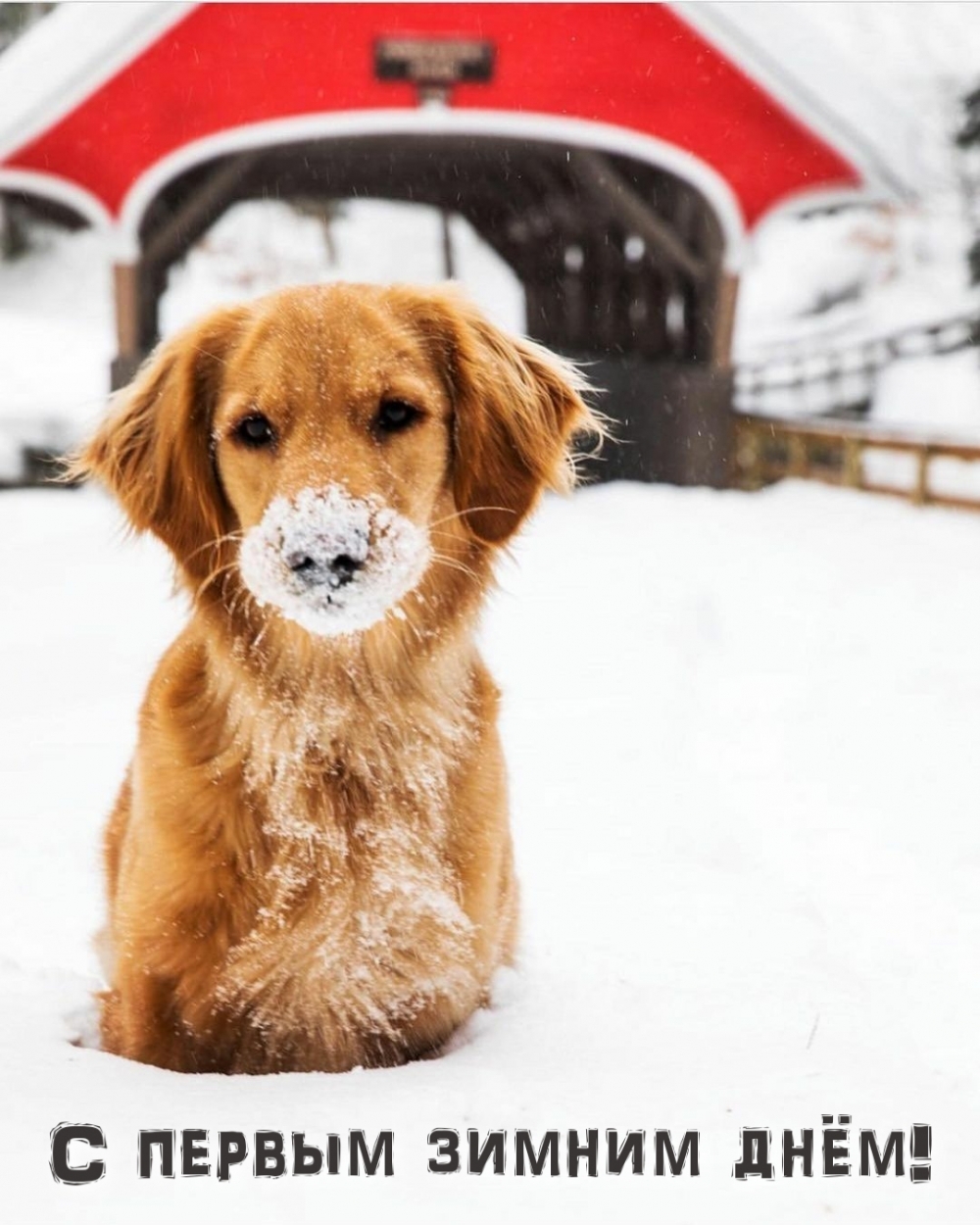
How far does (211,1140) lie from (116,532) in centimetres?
137

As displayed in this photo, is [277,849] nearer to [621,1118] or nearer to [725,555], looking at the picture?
[621,1118]

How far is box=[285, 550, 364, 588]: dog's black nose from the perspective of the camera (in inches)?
82.1

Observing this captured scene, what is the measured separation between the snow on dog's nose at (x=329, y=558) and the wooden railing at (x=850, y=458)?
8730 mm

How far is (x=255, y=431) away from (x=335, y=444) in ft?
0.66

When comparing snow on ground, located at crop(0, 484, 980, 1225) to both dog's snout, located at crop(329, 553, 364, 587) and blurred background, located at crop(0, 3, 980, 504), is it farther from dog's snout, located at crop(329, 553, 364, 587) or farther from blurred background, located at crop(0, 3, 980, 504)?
blurred background, located at crop(0, 3, 980, 504)

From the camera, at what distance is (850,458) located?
11.3 meters

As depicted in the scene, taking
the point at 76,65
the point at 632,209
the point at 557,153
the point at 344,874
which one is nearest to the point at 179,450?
the point at 344,874

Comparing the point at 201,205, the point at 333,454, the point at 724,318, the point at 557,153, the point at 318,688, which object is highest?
the point at 557,153

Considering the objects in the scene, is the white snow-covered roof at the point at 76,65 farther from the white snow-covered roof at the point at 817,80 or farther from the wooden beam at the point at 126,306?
the white snow-covered roof at the point at 817,80

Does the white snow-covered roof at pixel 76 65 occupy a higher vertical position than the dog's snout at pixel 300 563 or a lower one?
higher

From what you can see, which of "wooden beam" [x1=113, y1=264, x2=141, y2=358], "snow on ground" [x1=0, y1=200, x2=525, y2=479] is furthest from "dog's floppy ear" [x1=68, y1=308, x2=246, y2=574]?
"snow on ground" [x1=0, y1=200, x2=525, y2=479]

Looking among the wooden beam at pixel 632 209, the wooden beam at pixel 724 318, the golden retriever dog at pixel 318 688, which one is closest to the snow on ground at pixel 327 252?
the wooden beam at pixel 632 209

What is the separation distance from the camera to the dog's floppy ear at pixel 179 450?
8.38 ft

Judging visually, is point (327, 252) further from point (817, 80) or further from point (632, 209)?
point (817, 80)
